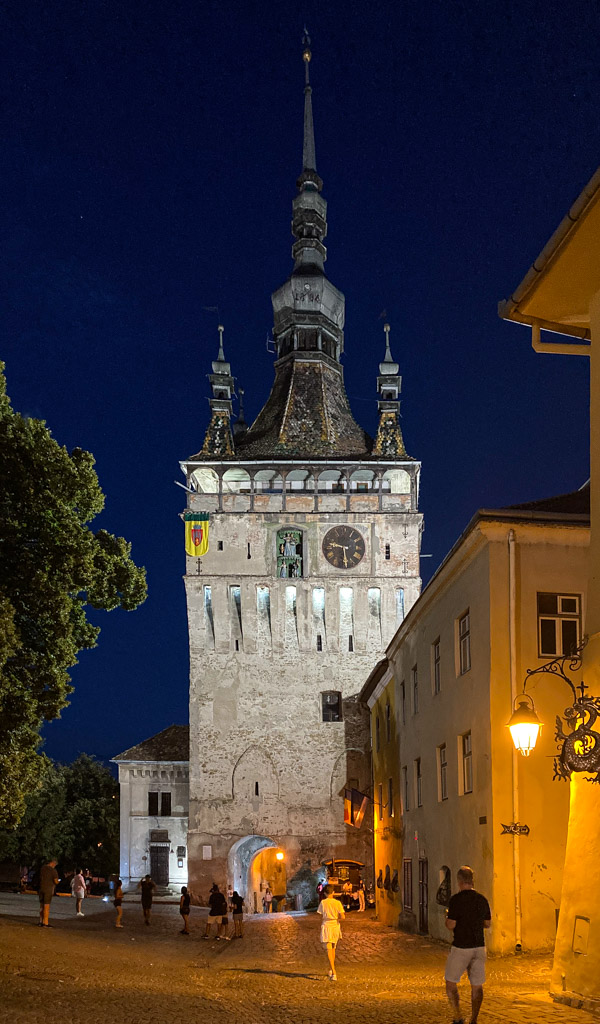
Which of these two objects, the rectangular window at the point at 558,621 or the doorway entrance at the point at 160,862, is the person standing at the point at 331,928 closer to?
the rectangular window at the point at 558,621

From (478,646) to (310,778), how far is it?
36.1 meters

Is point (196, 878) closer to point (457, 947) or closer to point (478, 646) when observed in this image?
point (478, 646)

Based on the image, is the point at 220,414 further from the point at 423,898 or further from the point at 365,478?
the point at 423,898

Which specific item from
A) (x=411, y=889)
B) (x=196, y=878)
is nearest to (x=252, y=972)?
(x=411, y=889)

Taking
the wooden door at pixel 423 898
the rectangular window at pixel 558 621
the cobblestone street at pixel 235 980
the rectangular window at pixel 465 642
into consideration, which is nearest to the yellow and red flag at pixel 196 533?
the cobblestone street at pixel 235 980

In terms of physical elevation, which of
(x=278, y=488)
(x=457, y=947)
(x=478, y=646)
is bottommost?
(x=457, y=947)

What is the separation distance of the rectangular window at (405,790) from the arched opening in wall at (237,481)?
2896 centimetres

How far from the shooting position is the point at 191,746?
54406 millimetres

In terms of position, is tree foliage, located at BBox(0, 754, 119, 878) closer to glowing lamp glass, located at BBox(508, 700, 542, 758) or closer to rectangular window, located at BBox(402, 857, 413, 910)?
rectangular window, located at BBox(402, 857, 413, 910)

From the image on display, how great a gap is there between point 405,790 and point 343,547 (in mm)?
26193

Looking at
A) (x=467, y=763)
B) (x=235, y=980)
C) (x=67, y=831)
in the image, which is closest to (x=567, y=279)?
(x=235, y=980)

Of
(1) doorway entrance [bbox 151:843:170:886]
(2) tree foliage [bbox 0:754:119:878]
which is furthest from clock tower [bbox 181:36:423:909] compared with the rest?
(2) tree foliage [bbox 0:754:119:878]

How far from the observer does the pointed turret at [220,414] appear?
59.8 metres

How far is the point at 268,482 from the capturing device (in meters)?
58.3
